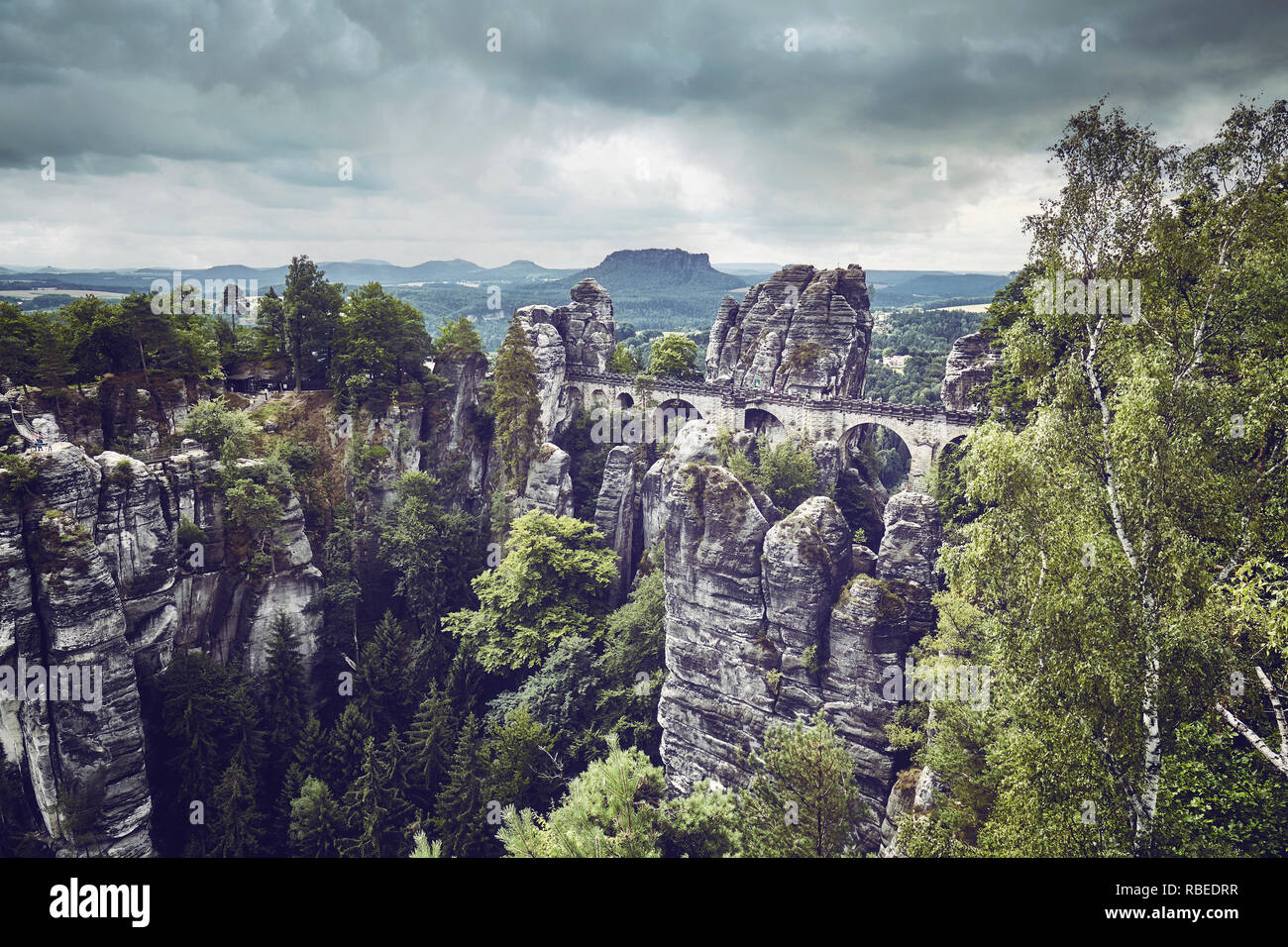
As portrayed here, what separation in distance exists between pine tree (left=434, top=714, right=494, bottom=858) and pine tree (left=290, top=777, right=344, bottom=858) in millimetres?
4172

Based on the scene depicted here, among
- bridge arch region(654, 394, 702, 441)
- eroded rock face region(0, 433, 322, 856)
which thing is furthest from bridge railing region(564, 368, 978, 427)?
eroded rock face region(0, 433, 322, 856)

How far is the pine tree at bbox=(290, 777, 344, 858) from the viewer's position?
2806 centimetres

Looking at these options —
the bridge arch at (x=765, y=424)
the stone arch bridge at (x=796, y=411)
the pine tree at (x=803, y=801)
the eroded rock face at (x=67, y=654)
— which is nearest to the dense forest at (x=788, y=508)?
Answer: the pine tree at (x=803, y=801)

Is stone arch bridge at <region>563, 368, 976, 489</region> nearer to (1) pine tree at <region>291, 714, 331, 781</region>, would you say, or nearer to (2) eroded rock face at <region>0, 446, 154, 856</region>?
(1) pine tree at <region>291, 714, 331, 781</region>

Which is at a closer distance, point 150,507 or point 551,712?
point 150,507

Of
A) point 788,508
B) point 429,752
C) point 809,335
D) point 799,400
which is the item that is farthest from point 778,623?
point 809,335

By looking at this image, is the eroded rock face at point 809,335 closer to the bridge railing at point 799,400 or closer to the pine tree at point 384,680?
the bridge railing at point 799,400

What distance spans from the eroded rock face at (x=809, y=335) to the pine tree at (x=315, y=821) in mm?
38277

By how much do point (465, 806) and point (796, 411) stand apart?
32.7m

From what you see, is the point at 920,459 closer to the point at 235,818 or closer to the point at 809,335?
the point at 809,335
